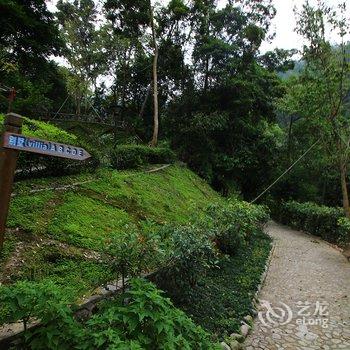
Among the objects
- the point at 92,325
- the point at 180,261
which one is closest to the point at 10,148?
the point at 92,325

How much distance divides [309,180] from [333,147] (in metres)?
9.89

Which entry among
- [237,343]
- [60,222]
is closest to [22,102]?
[60,222]

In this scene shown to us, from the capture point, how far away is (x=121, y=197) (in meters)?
8.94

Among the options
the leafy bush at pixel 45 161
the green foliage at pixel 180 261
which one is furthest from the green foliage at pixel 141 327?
the leafy bush at pixel 45 161

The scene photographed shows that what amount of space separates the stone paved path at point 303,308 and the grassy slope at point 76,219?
2.73 meters

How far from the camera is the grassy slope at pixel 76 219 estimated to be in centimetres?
472

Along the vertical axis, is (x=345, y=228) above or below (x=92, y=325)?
above

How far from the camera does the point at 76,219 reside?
259 inches

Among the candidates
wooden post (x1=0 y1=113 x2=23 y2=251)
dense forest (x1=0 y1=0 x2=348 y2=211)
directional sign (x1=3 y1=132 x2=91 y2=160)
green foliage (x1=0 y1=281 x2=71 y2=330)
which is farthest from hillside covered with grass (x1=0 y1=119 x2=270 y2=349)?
dense forest (x1=0 y1=0 x2=348 y2=211)

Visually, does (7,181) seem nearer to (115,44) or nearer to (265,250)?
(265,250)

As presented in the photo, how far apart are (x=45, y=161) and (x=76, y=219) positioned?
2.22 meters

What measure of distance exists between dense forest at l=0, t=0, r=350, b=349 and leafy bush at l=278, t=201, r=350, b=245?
0.42 feet

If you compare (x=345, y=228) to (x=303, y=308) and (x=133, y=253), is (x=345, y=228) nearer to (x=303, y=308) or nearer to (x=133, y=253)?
(x=303, y=308)

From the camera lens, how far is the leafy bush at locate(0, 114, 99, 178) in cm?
754
